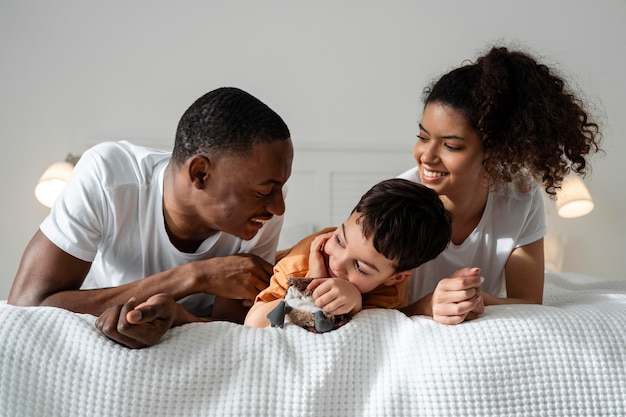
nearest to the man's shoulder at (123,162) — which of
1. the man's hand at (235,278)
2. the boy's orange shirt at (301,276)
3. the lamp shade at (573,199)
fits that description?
the man's hand at (235,278)

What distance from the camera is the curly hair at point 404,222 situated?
4.05 ft

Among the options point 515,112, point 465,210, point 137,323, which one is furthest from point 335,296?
point 515,112

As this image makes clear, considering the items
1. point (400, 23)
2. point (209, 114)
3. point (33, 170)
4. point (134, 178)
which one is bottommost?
point (33, 170)

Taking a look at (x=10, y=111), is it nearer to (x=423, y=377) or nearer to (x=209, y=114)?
(x=209, y=114)

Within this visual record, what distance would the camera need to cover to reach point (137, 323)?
102 cm

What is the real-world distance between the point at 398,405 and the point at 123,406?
0.42 metres

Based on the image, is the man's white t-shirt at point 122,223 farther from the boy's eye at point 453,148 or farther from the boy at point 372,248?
the boy's eye at point 453,148

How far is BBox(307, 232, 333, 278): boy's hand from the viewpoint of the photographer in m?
1.31

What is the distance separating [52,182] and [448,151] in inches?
77.2

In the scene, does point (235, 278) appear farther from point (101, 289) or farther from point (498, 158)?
point (498, 158)

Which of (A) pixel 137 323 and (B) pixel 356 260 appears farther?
(B) pixel 356 260

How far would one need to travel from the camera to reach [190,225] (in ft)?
5.26

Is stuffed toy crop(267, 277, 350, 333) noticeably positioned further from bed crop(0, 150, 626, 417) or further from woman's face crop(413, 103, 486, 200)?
woman's face crop(413, 103, 486, 200)

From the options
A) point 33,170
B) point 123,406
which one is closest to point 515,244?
point 123,406
